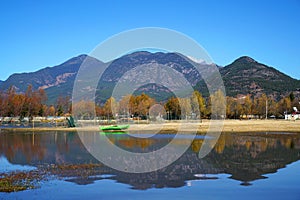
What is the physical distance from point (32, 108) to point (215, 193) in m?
109

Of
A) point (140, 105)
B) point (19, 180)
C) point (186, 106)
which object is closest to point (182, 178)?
point (19, 180)

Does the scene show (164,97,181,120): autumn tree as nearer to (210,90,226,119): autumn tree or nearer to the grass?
(210,90,226,119): autumn tree

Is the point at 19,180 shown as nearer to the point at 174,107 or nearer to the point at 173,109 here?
the point at 174,107

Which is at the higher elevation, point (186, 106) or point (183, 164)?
point (186, 106)

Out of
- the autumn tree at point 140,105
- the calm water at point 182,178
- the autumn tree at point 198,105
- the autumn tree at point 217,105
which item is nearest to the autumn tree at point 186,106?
the autumn tree at point 198,105

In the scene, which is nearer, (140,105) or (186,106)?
(186,106)

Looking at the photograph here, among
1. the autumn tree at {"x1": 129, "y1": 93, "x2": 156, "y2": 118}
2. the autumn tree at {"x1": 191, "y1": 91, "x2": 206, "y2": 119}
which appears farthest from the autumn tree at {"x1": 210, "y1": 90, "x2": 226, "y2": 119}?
the autumn tree at {"x1": 129, "y1": 93, "x2": 156, "y2": 118}

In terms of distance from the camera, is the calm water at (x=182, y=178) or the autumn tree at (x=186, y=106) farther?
the autumn tree at (x=186, y=106)

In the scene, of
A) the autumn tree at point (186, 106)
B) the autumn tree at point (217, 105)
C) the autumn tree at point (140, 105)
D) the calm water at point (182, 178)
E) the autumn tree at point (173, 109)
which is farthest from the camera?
the autumn tree at point (140, 105)

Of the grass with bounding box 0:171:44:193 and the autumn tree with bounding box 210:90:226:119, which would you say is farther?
the autumn tree with bounding box 210:90:226:119

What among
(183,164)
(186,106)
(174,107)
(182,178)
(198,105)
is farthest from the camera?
(174,107)

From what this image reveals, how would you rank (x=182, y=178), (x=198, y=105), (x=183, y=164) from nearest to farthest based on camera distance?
1. (x=182, y=178)
2. (x=183, y=164)
3. (x=198, y=105)

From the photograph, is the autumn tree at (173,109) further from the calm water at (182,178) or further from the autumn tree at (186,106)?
the calm water at (182,178)

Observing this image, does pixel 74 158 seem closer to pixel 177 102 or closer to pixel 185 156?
pixel 185 156
